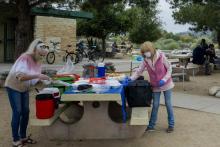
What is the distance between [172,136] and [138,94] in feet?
3.87

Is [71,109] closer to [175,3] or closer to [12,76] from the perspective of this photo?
[12,76]

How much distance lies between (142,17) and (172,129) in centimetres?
3121

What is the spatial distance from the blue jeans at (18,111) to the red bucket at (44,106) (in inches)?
13.7

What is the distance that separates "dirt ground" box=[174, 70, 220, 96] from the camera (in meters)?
11.7

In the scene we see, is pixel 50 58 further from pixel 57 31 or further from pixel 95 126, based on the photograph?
pixel 95 126

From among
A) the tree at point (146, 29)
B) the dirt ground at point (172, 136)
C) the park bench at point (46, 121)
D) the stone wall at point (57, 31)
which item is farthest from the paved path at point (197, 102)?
the tree at point (146, 29)

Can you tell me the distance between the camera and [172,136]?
6.61 m

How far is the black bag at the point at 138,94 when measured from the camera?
19.3ft

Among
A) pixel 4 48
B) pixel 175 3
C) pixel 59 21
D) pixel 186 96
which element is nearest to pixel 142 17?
pixel 59 21

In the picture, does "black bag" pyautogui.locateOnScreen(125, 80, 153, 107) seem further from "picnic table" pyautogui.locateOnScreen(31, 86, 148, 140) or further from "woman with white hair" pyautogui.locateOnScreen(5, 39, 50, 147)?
"woman with white hair" pyautogui.locateOnScreen(5, 39, 50, 147)

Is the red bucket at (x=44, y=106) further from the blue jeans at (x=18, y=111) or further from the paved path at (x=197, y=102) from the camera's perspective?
the paved path at (x=197, y=102)

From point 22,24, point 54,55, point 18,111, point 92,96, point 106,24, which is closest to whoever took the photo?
point 92,96

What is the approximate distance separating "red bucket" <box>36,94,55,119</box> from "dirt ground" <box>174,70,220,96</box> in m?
6.48

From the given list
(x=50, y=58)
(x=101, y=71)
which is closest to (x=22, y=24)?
(x=101, y=71)
